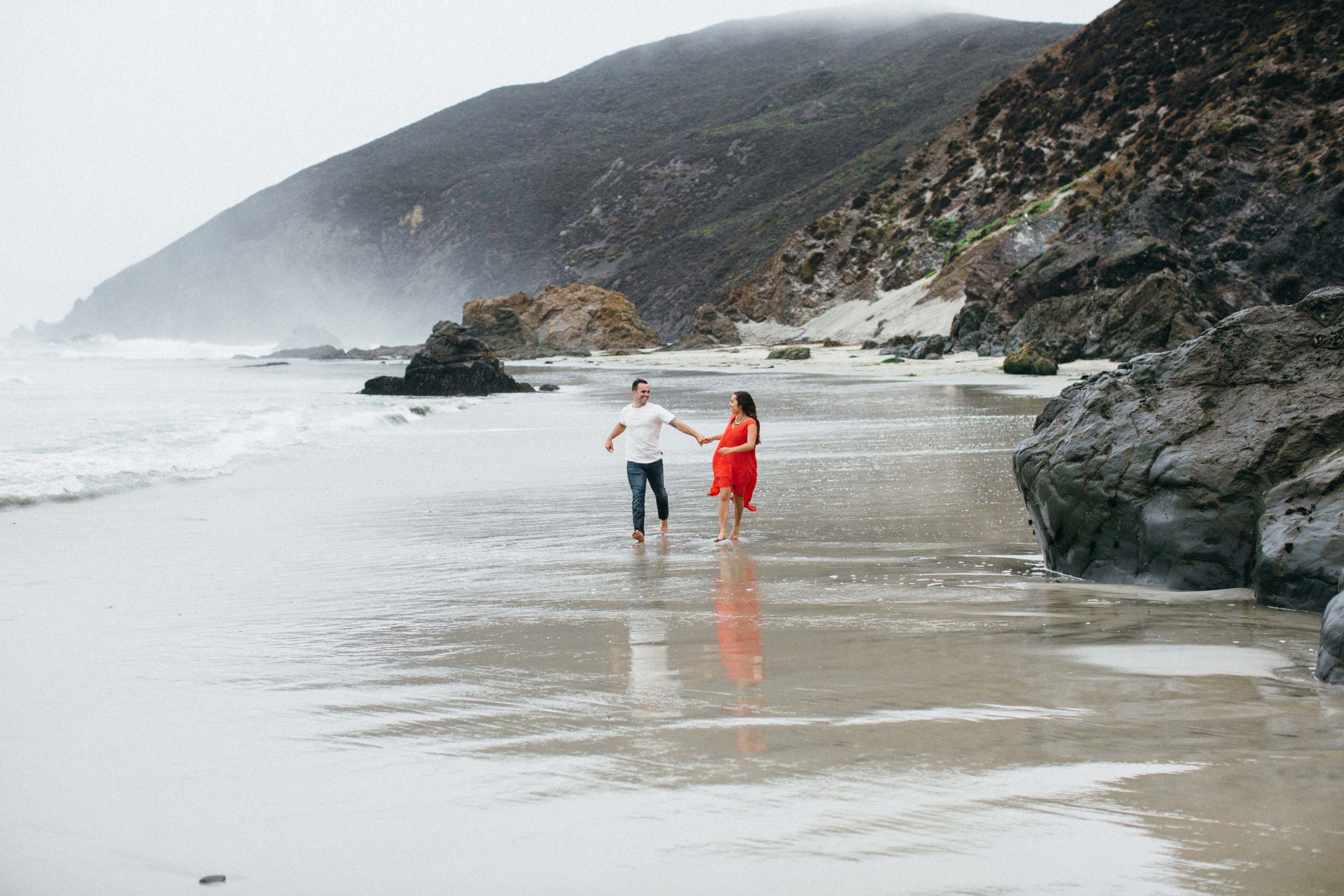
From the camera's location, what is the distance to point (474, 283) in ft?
475

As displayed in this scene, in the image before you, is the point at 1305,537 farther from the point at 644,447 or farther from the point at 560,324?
the point at 560,324

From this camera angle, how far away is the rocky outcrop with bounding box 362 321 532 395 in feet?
101

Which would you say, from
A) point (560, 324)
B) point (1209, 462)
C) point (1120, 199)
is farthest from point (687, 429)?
point (560, 324)

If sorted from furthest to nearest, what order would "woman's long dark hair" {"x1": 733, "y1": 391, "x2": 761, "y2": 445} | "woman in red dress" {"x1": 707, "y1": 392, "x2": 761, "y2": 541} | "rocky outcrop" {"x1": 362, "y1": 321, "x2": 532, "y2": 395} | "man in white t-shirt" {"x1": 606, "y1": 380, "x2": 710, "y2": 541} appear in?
1. "rocky outcrop" {"x1": 362, "y1": 321, "x2": 532, "y2": 395}
2. "woman's long dark hair" {"x1": 733, "y1": 391, "x2": 761, "y2": 445}
3. "man in white t-shirt" {"x1": 606, "y1": 380, "x2": 710, "y2": 541}
4. "woman in red dress" {"x1": 707, "y1": 392, "x2": 761, "y2": 541}

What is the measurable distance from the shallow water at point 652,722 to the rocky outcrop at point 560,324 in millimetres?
62006

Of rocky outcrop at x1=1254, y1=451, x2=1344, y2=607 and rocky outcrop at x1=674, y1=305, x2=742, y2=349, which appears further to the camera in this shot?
rocky outcrop at x1=674, y1=305, x2=742, y2=349

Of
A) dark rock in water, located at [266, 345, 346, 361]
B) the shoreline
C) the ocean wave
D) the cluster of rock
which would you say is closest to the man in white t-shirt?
the shoreline

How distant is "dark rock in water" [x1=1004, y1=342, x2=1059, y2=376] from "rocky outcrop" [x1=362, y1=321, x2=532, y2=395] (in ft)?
43.0

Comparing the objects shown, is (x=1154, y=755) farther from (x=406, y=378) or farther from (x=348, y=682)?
(x=406, y=378)

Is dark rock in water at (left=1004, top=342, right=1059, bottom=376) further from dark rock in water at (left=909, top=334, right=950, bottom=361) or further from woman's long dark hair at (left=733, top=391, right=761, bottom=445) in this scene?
woman's long dark hair at (left=733, top=391, right=761, bottom=445)

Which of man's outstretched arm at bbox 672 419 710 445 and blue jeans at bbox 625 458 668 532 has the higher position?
man's outstretched arm at bbox 672 419 710 445

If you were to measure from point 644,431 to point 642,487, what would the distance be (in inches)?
24.2

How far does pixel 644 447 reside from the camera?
8.98 meters

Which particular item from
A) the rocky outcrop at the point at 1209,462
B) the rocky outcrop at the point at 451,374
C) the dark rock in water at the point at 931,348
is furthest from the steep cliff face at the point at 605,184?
the rocky outcrop at the point at 1209,462
